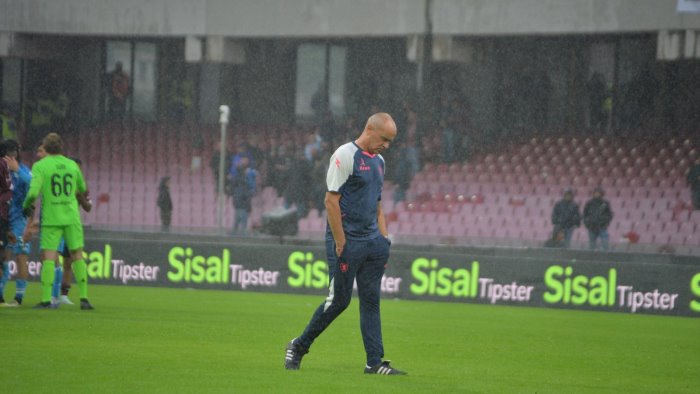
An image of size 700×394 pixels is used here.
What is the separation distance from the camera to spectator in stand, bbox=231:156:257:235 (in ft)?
88.5

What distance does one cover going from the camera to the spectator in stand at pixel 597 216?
78.9ft

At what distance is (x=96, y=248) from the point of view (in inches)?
837

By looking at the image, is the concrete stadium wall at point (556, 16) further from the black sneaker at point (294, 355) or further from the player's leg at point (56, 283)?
the black sneaker at point (294, 355)

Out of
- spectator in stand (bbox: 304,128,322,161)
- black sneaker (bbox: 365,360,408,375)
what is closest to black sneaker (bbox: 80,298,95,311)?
black sneaker (bbox: 365,360,408,375)

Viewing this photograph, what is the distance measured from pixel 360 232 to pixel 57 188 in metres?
5.82

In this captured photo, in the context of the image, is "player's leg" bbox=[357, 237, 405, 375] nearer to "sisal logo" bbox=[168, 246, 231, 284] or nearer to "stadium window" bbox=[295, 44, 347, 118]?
"sisal logo" bbox=[168, 246, 231, 284]

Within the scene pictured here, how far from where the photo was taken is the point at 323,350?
36.8 feet

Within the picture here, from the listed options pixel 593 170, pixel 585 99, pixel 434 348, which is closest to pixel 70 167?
pixel 434 348

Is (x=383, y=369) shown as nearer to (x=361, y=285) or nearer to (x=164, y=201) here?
(x=361, y=285)

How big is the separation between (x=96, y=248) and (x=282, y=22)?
10896 millimetres

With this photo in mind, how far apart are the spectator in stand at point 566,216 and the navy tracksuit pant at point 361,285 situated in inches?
615

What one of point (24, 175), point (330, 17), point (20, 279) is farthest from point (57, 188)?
point (330, 17)

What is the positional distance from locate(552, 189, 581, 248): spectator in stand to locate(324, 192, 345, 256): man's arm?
52.3 feet

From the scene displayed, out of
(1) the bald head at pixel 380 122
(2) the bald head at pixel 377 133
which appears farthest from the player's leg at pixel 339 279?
(1) the bald head at pixel 380 122
